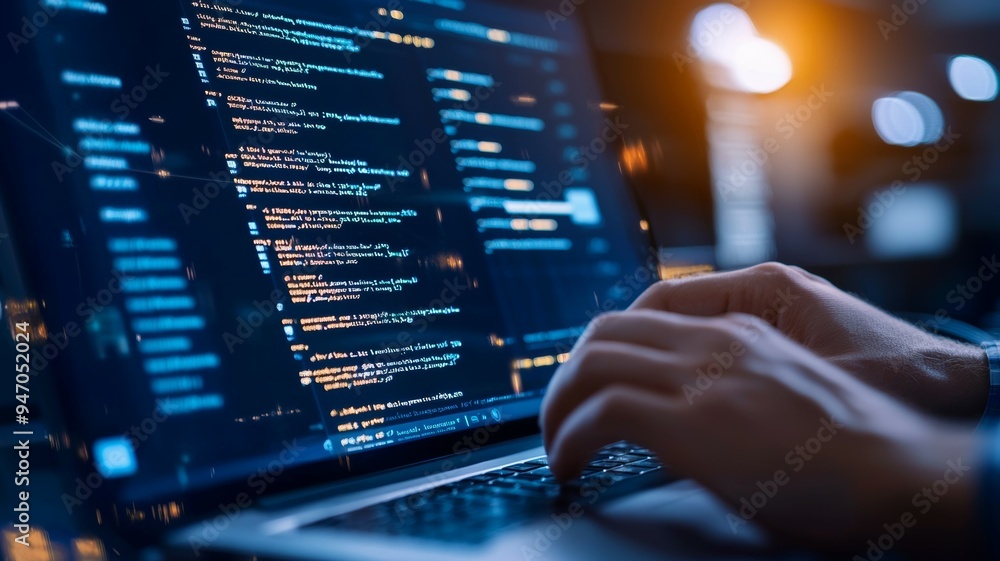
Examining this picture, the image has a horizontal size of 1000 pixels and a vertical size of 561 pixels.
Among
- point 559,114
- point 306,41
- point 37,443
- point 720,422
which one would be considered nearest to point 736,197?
point 559,114

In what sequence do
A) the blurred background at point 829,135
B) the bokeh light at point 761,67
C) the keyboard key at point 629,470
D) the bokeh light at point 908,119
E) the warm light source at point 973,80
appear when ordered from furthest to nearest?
the warm light source at point 973,80 < the bokeh light at point 908,119 < the bokeh light at point 761,67 < the blurred background at point 829,135 < the keyboard key at point 629,470

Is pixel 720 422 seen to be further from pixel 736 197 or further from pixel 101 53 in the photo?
pixel 736 197

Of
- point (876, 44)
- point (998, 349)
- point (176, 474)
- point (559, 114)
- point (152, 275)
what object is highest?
point (876, 44)

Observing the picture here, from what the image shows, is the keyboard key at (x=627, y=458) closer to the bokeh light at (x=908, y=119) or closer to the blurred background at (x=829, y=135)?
the blurred background at (x=829, y=135)

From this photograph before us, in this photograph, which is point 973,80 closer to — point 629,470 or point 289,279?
point 629,470

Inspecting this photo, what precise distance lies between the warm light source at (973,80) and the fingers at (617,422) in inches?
128

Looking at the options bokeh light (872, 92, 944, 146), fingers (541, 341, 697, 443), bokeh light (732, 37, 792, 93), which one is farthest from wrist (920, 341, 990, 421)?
bokeh light (872, 92, 944, 146)

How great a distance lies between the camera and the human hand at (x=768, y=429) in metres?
0.42

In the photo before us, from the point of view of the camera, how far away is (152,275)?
1.76ft

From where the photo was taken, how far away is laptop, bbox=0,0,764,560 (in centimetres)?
48

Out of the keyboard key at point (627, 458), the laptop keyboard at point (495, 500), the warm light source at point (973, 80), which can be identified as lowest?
the keyboard key at point (627, 458)

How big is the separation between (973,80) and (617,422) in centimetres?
335

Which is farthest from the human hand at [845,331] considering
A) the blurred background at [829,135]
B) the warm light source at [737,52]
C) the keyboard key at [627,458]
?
the warm light source at [737,52]

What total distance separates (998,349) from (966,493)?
41 cm
